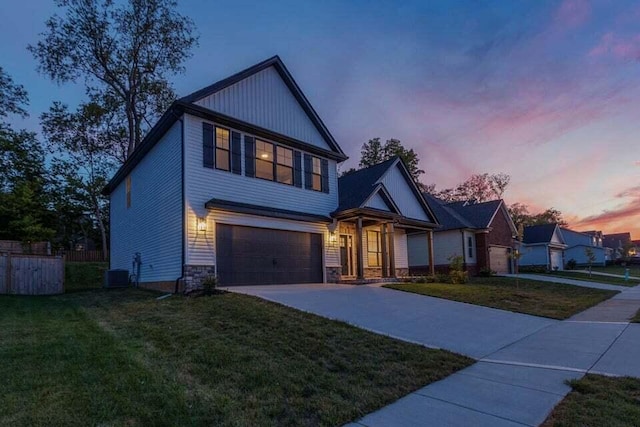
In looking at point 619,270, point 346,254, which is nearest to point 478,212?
point 346,254

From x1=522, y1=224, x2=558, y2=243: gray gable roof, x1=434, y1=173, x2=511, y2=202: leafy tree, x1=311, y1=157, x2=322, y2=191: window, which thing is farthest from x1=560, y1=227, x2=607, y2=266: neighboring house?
x1=311, y1=157, x2=322, y2=191: window

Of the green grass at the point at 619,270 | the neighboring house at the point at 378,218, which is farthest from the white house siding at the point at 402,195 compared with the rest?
the green grass at the point at 619,270

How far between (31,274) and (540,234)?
42.1 meters

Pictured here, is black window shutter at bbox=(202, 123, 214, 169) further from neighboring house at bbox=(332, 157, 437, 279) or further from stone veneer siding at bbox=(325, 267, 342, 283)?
stone veneer siding at bbox=(325, 267, 342, 283)

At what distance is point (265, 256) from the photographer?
13547mm

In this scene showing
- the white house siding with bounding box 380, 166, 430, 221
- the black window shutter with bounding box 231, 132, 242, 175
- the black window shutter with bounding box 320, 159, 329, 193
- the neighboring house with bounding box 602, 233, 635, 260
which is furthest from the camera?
the neighboring house with bounding box 602, 233, 635, 260

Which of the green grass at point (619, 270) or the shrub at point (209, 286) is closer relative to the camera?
the shrub at point (209, 286)

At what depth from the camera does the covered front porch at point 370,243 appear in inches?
625

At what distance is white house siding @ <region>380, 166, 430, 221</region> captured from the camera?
19172mm

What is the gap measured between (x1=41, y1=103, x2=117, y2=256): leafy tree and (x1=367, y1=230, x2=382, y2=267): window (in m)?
18.9

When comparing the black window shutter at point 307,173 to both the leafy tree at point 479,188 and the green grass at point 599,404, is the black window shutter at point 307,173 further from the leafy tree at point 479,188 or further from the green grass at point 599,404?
the leafy tree at point 479,188

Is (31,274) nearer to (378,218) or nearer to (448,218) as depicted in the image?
(378,218)

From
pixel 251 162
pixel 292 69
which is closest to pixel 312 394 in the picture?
pixel 251 162

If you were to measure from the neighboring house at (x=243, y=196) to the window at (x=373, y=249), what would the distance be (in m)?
1.11
